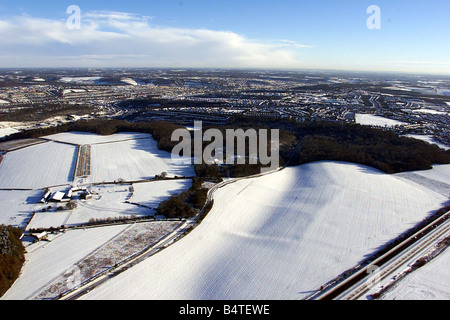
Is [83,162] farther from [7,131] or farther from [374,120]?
[374,120]

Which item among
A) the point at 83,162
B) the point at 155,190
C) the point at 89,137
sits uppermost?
the point at 89,137

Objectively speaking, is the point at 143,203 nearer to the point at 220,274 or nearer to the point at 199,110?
the point at 220,274

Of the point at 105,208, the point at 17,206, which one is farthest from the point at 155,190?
the point at 17,206

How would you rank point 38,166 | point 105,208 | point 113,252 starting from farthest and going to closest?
point 38,166 → point 105,208 → point 113,252

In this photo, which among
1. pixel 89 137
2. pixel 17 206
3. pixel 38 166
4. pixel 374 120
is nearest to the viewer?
pixel 17 206

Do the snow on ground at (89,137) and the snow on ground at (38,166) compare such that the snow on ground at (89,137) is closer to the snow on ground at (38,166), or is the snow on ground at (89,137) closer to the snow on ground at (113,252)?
the snow on ground at (38,166)

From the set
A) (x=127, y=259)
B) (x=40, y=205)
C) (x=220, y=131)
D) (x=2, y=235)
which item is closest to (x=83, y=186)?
(x=40, y=205)

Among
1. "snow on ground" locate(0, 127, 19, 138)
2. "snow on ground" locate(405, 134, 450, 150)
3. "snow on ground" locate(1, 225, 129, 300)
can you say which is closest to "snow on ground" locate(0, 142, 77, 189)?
"snow on ground" locate(1, 225, 129, 300)
